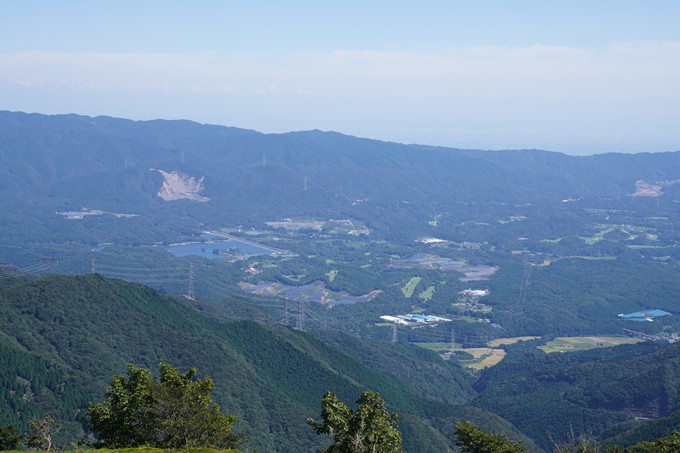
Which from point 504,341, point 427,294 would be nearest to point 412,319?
point 504,341

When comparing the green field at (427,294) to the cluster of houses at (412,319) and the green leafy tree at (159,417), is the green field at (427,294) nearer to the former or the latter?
the cluster of houses at (412,319)

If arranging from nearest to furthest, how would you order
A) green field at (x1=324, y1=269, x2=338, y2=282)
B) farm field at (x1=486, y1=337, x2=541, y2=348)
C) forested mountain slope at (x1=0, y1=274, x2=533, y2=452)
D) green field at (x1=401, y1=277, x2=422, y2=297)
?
forested mountain slope at (x1=0, y1=274, x2=533, y2=452) < farm field at (x1=486, y1=337, x2=541, y2=348) < green field at (x1=401, y1=277, x2=422, y2=297) < green field at (x1=324, y1=269, x2=338, y2=282)

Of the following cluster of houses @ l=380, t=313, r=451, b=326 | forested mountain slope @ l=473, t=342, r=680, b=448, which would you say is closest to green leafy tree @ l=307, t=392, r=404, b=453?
forested mountain slope @ l=473, t=342, r=680, b=448

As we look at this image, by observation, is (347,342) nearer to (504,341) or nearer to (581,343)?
(504,341)

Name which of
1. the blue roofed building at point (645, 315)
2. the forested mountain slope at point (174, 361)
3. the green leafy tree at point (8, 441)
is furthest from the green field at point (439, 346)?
the green leafy tree at point (8, 441)

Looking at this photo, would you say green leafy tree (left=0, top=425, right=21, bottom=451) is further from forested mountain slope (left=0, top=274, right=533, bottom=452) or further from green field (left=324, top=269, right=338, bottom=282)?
green field (left=324, top=269, right=338, bottom=282)

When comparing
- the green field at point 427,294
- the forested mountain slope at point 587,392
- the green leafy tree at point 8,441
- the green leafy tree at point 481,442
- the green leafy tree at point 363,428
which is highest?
the green leafy tree at point 363,428
